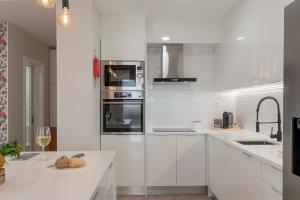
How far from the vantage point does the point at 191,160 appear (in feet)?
11.5

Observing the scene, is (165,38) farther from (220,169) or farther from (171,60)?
(220,169)

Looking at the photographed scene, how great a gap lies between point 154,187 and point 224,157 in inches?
49.2

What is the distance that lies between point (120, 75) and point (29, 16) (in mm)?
1606


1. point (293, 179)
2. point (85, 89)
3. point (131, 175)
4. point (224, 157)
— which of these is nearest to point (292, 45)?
point (293, 179)

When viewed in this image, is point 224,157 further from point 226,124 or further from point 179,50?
point 179,50

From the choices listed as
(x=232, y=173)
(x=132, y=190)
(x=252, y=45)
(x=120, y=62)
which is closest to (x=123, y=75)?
(x=120, y=62)

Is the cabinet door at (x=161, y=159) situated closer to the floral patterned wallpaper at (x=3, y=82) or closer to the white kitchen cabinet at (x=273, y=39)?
the white kitchen cabinet at (x=273, y=39)

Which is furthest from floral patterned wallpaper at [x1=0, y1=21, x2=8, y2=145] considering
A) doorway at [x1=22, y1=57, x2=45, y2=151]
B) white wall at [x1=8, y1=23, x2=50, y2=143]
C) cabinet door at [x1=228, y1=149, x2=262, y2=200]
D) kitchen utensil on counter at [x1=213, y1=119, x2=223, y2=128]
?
cabinet door at [x1=228, y1=149, x2=262, y2=200]

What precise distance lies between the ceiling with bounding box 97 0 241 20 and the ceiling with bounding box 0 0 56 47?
90cm

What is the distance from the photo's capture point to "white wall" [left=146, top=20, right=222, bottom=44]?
3770 millimetres

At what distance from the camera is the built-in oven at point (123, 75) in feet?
11.6

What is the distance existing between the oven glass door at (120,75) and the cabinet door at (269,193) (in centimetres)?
217

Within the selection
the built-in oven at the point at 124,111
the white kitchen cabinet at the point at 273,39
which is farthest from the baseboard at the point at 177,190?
the white kitchen cabinet at the point at 273,39

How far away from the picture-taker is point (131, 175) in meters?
3.50
